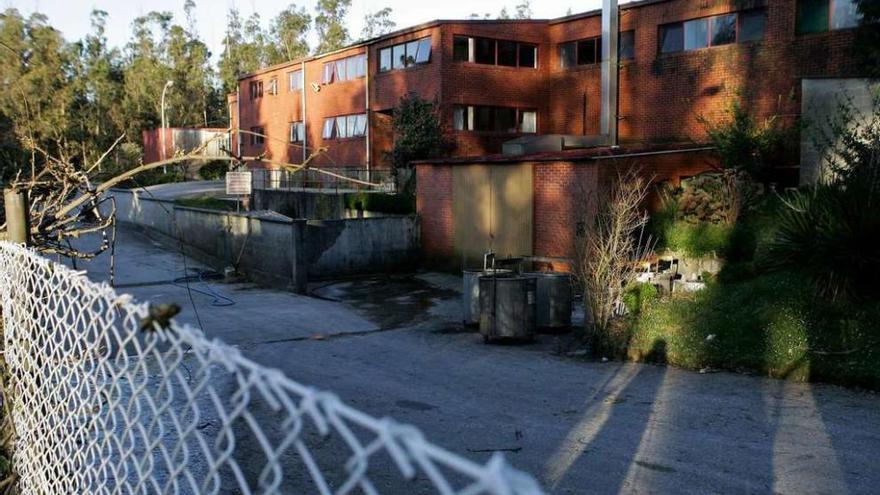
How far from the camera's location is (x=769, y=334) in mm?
11258

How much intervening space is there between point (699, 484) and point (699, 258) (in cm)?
1067

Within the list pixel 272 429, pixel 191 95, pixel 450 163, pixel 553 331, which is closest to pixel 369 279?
pixel 450 163

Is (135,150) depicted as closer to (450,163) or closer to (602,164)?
(450,163)

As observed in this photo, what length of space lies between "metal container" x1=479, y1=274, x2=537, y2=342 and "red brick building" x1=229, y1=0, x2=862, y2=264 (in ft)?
20.2

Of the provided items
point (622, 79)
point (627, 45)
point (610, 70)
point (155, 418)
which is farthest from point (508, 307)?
point (627, 45)

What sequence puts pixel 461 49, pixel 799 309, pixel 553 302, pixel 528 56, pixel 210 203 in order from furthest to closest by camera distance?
pixel 210 203 → pixel 528 56 → pixel 461 49 → pixel 553 302 → pixel 799 309

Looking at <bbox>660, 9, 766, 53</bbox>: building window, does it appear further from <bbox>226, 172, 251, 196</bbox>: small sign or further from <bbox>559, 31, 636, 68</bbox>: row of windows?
<bbox>226, 172, 251, 196</bbox>: small sign

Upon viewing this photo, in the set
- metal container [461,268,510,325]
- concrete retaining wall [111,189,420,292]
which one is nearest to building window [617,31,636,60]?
concrete retaining wall [111,189,420,292]

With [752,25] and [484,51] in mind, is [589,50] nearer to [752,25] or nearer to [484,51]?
[484,51]

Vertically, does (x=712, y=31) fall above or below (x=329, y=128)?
above

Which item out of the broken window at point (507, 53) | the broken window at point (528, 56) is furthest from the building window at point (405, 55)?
the broken window at point (528, 56)

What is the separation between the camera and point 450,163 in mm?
22562

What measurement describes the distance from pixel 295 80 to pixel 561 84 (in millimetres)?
16045

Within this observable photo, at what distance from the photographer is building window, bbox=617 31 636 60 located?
29.0 meters
